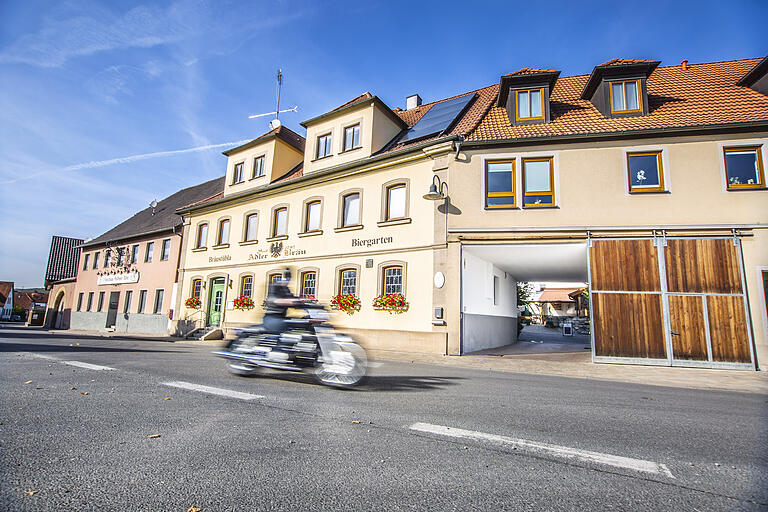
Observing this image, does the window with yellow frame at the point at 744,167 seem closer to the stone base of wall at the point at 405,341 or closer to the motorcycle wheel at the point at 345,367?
the stone base of wall at the point at 405,341

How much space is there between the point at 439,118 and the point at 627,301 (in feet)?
32.5

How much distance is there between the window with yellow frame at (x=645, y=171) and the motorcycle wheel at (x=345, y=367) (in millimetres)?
10584

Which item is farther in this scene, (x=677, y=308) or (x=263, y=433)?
(x=677, y=308)

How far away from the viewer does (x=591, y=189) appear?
12773 millimetres

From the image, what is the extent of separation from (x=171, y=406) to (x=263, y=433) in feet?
5.35

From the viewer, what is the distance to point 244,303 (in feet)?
63.1

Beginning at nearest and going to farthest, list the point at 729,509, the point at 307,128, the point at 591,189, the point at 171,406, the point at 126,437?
the point at 729,509, the point at 126,437, the point at 171,406, the point at 591,189, the point at 307,128

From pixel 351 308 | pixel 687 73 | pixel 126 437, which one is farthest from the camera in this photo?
pixel 687 73

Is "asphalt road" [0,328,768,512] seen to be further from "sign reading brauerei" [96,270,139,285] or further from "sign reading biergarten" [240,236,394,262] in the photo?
"sign reading brauerei" [96,270,139,285]

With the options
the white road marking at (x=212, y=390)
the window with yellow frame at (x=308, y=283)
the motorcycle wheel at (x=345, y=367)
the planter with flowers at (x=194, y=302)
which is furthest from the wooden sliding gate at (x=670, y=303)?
the planter with flowers at (x=194, y=302)

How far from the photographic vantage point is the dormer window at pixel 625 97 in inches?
551

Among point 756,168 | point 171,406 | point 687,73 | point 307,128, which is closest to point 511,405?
point 171,406

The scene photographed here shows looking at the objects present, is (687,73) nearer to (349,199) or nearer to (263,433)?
(349,199)

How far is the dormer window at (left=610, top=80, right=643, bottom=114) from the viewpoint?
46.0 ft
